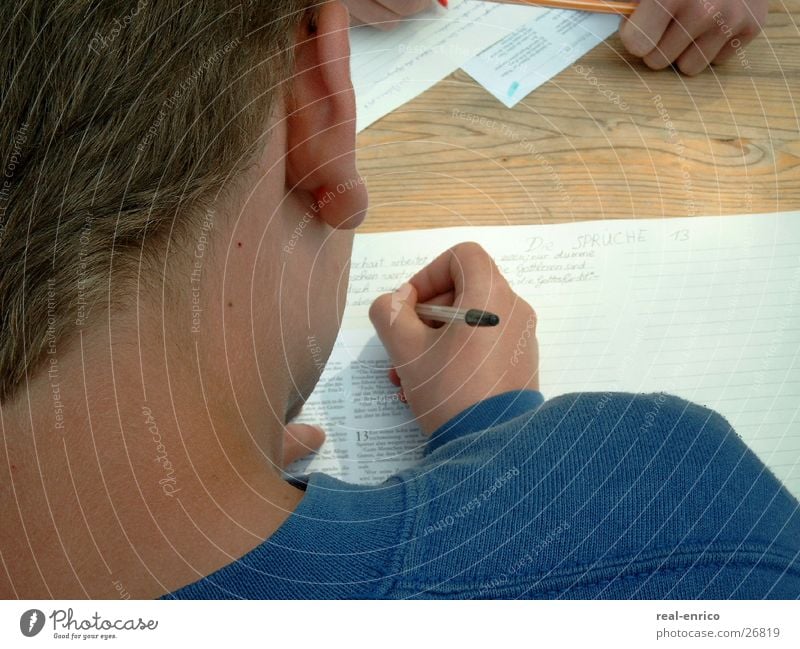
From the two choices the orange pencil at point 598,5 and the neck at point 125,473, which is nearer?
the neck at point 125,473

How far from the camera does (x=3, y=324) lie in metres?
0.38

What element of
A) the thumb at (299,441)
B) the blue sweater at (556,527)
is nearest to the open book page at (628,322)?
the thumb at (299,441)

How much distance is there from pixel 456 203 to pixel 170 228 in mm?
348

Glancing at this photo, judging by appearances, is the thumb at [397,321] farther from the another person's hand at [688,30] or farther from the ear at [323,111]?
the another person's hand at [688,30]

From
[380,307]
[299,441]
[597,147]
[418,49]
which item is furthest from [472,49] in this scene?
[299,441]

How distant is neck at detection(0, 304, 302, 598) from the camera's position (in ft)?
1.25

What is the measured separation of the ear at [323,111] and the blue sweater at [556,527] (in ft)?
0.65

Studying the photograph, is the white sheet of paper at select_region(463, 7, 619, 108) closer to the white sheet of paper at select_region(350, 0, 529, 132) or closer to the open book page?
the white sheet of paper at select_region(350, 0, 529, 132)

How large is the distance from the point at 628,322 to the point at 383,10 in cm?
39

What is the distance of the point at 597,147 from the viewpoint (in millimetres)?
697

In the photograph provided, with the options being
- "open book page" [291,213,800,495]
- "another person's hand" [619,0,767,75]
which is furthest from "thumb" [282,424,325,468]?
"another person's hand" [619,0,767,75]

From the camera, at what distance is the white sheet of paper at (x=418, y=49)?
0.71 metres
